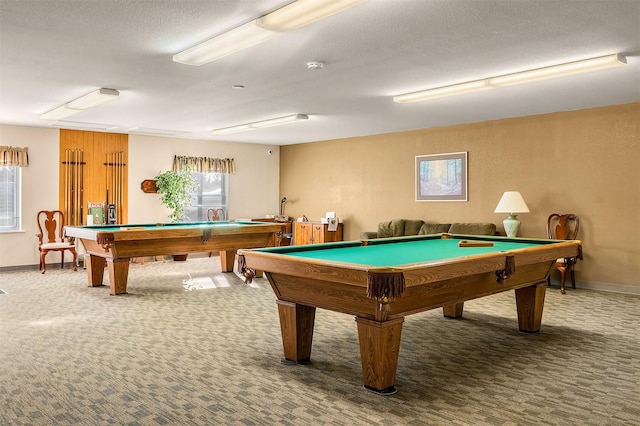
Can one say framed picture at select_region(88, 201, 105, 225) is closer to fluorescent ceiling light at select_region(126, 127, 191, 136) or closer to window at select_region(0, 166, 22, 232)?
window at select_region(0, 166, 22, 232)

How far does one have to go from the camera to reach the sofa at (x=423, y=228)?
26.8ft

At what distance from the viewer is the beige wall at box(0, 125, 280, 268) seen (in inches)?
366

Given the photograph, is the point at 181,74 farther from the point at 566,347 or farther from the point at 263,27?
the point at 566,347

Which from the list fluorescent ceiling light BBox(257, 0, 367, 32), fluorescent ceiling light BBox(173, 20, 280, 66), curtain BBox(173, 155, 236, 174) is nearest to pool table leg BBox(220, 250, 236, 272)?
curtain BBox(173, 155, 236, 174)

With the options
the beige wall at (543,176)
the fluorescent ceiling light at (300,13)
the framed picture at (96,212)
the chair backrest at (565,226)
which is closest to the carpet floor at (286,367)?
the beige wall at (543,176)

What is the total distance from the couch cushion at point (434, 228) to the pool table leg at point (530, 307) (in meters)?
3.74

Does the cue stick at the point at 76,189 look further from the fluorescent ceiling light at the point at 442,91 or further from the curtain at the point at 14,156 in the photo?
the fluorescent ceiling light at the point at 442,91

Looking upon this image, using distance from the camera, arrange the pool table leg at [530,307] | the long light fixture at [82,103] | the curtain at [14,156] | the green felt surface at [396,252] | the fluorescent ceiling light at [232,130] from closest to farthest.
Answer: the green felt surface at [396,252]
the pool table leg at [530,307]
the long light fixture at [82,103]
the curtain at [14,156]
the fluorescent ceiling light at [232,130]

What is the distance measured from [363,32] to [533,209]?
16.2ft

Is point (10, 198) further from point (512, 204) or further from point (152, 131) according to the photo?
point (512, 204)

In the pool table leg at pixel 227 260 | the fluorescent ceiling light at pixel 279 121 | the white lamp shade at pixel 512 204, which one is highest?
the fluorescent ceiling light at pixel 279 121

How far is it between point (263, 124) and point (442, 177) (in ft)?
10.3

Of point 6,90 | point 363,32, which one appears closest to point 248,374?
point 363,32

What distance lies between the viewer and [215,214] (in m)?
11.4
